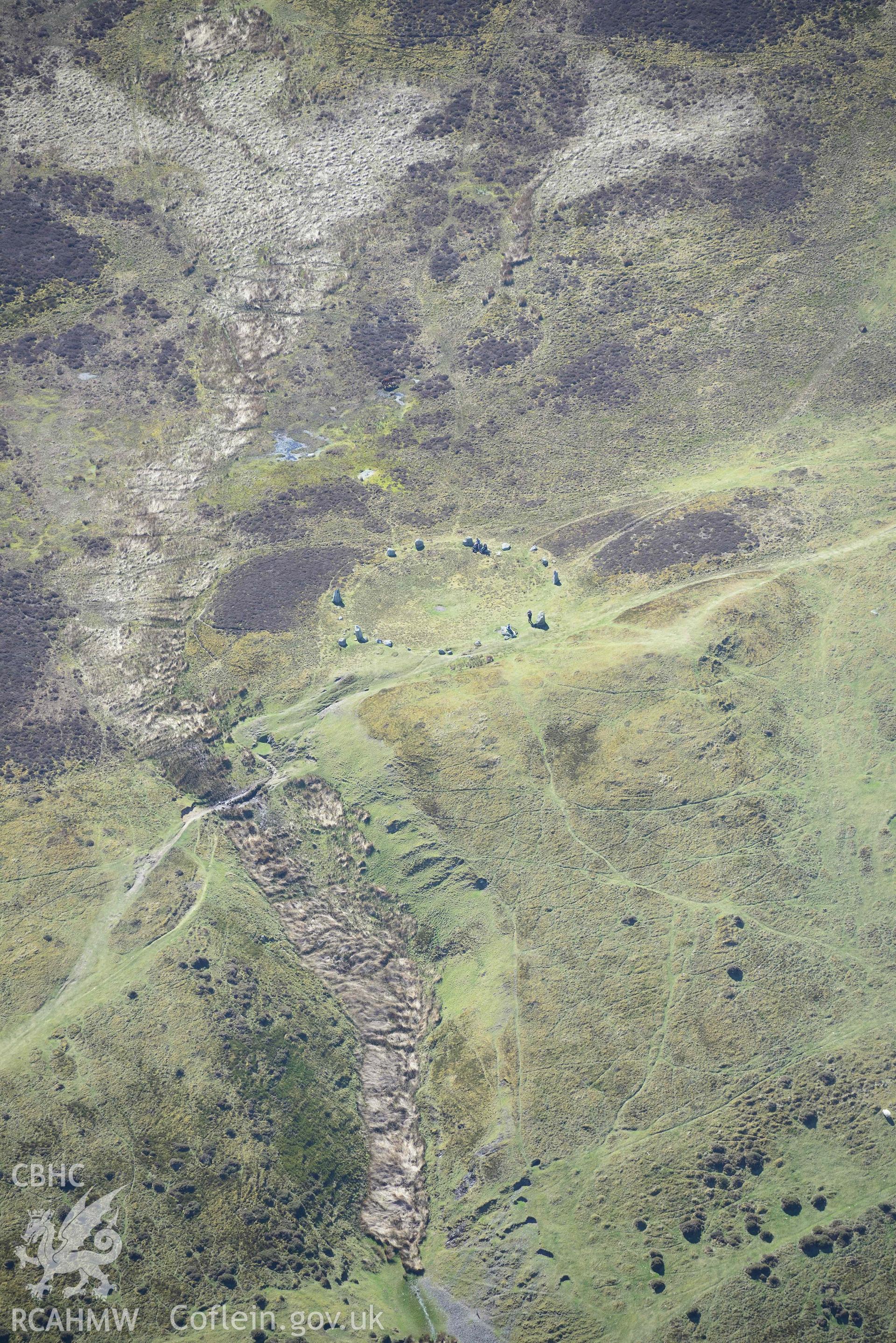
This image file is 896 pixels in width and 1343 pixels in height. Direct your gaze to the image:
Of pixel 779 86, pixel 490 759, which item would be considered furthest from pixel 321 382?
pixel 779 86

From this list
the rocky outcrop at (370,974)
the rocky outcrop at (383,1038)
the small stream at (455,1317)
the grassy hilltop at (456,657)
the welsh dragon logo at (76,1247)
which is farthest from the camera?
the rocky outcrop at (370,974)

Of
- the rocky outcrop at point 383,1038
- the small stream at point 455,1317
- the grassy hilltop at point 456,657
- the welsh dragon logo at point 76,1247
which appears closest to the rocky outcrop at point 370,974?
the rocky outcrop at point 383,1038

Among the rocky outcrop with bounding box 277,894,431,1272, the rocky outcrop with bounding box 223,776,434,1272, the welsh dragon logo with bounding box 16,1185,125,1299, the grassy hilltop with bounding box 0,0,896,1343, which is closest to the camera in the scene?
the welsh dragon logo with bounding box 16,1185,125,1299

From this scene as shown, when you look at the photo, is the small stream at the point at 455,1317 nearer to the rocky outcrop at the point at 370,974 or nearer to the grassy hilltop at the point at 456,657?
the grassy hilltop at the point at 456,657

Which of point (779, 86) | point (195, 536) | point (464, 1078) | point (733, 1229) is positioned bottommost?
point (733, 1229)

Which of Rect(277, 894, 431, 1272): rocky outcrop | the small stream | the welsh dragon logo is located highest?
the welsh dragon logo

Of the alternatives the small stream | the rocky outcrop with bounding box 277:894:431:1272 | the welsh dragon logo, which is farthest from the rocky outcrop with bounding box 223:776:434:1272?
the welsh dragon logo

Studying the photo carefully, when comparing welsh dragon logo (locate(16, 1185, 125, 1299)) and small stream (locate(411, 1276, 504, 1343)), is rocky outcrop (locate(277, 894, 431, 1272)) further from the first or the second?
welsh dragon logo (locate(16, 1185, 125, 1299))

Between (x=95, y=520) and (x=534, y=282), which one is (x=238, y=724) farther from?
(x=534, y=282)
